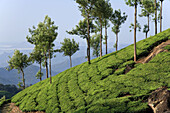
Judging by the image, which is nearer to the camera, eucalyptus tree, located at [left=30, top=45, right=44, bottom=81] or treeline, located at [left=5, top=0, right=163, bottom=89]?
treeline, located at [left=5, top=0, right=163, bottom=89]

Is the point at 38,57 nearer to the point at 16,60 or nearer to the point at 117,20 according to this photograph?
the point at 16,60

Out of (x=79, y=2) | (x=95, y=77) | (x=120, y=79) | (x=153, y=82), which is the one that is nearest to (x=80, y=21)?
(x=79, y=2)

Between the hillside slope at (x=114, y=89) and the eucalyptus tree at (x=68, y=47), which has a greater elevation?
the eucalyptus tree at (x=68, y=47)

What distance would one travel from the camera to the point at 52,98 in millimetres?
29703

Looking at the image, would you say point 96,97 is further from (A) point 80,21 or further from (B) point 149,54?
(A) point 80,21

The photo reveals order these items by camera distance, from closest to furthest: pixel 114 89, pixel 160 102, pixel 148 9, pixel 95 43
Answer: pixel 160 102 → pixel 114 89 → pixel 148 9 → pixel 95 43

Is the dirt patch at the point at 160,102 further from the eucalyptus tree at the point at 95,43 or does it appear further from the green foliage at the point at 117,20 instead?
Answer: the eucalyptus tree at the point at 95,43

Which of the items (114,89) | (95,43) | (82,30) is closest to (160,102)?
(114,89)

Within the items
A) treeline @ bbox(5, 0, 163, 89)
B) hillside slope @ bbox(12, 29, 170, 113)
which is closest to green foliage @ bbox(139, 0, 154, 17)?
treeline @ bbox(5, 0, 163, 89)

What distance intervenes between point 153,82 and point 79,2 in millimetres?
27806

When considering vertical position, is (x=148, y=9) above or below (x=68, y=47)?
above

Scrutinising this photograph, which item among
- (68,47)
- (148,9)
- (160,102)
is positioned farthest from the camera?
(68,47)

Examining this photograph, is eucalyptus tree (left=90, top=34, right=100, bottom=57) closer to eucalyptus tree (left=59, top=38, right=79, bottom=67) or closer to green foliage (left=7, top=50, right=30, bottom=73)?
eucalyptus tree (left=59, top=38, right=79, bottom=67)

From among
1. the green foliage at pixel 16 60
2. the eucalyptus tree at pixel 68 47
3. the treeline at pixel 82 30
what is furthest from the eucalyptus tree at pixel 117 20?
the green foliage at pixel 16 60
